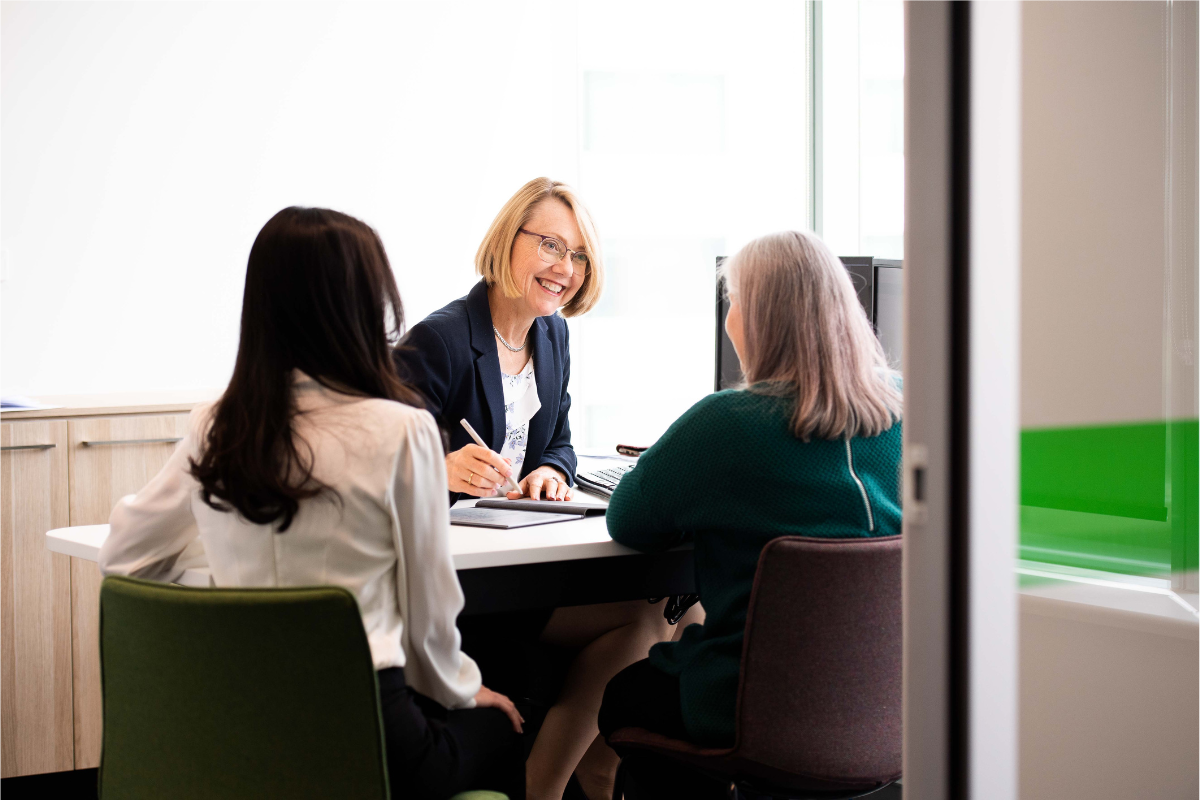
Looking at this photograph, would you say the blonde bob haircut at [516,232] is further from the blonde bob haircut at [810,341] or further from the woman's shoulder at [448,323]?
the blonde bob haircut at [810,341]

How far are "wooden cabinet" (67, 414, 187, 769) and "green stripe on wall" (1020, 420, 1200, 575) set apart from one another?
252cm

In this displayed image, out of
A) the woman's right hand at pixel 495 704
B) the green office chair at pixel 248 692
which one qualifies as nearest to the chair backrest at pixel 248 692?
the green office chair at pixel 248 692

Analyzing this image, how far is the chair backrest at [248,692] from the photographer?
1119 millimetres

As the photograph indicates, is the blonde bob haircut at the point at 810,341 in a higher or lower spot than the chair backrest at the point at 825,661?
higher

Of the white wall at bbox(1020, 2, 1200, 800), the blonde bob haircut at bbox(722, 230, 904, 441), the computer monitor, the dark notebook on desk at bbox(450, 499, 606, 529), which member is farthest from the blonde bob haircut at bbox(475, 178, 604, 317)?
the white wall at bbox(1020, 2, 1200, 800)

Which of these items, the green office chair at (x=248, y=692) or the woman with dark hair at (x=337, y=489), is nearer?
the green office chair at (x=248, y=692)

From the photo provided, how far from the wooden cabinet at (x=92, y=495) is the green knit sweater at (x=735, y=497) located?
75.6 inches

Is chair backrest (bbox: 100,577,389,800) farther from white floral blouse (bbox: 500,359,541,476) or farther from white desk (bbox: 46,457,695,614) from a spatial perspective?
white floral blouse (bbox: 500,359,541,476)

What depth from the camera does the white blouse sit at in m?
1.27

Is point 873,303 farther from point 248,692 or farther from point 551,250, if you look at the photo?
point 248,692

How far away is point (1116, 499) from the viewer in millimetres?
1405

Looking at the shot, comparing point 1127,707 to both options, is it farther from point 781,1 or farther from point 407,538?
point 781,1

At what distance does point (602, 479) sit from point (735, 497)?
70cm

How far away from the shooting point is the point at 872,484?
1522 mm
